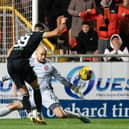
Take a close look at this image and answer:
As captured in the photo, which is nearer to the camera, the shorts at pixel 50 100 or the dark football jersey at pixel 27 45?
the dark football jersey at pixel 27 45

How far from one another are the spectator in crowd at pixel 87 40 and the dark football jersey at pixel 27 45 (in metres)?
3.25

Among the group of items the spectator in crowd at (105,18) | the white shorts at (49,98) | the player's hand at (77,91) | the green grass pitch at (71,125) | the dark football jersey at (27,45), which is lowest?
the green grass pitch at (71,125)

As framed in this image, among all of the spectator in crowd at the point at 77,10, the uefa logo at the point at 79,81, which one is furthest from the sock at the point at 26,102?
the spectator in crowd at the point at 77,10

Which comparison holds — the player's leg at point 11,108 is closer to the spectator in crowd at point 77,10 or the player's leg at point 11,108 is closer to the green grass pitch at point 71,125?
the green grass pitch at point 71,125

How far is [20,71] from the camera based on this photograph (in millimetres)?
13977

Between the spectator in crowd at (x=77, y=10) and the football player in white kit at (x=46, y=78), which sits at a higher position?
the spectator in crowd at (x=77, y=10)

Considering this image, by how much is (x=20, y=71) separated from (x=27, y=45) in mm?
527

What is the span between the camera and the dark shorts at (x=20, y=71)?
13984mm

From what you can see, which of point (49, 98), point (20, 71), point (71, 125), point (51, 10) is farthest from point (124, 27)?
point (71, 125)

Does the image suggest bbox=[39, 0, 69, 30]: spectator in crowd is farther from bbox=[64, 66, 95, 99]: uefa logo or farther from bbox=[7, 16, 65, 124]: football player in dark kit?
bbox=[7, 16, 65, 124]: football player in dark kit

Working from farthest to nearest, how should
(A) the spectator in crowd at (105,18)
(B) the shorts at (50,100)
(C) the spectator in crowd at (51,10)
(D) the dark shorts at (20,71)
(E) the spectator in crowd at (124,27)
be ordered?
(C) the spectator in crowd at (51,10) < (E) the spectator in crowd at (124,27) < (A) the spectator in crowd at (105,18) < (B) the shorts at (50,100) < (D) the dark shorts at (20,71)

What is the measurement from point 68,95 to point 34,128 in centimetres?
377

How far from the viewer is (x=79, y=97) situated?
1631 cm

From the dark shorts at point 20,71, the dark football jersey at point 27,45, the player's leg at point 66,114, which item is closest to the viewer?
the dark football jersey at point 27,45
